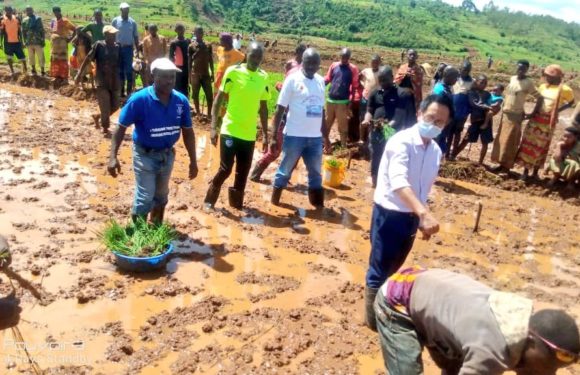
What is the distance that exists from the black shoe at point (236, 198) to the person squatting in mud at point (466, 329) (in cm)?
372

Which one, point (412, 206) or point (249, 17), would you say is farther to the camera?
point (249, 17)

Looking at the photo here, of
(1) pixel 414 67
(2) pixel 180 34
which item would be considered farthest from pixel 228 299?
(2) pixel 180 34

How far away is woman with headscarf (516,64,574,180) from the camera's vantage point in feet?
27.0

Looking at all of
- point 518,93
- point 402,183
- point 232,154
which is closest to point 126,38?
point 232,154

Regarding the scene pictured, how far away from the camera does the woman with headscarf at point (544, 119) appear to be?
8.22 metres

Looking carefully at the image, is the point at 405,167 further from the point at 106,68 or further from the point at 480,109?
the point at 106,68

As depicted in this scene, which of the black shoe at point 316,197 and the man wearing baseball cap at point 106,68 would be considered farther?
the man wearing baseball cap at point 106,68

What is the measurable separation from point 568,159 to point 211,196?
554 cm

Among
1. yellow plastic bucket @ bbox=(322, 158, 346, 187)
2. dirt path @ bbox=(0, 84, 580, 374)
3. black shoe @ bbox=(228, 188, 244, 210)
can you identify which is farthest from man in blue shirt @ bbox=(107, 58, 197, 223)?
yellow plastic bucket @ bbox=(322, 158, 346, 187)

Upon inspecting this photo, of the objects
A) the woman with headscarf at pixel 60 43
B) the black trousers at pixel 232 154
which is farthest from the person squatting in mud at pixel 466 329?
the woman with headscarf at pixel 60 43

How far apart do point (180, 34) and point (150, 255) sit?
22.2 feet

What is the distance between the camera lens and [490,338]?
6.69ft

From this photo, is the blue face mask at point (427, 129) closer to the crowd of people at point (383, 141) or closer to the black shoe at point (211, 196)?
the crowd of people at point (383, 141)

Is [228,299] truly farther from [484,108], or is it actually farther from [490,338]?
[484,108]
